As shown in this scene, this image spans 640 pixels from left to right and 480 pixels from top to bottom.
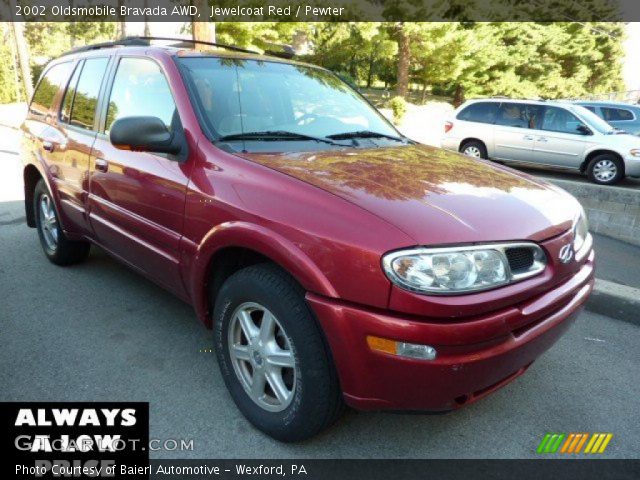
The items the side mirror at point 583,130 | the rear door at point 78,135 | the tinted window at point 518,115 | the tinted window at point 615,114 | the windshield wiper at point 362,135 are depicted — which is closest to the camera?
the windshield wiper at point 362,135

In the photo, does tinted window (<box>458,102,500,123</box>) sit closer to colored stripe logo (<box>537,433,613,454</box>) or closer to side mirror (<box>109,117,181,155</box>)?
colored stripe logo (<box>537,433,613,454</box>)

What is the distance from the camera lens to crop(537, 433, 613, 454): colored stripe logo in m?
2.40

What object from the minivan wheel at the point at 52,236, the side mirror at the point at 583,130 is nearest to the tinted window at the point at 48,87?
the minivan wheel at the point at 52,236

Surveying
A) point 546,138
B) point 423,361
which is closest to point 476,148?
point 546,138

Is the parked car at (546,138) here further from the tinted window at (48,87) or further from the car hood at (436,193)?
the tinted window at (48,87)

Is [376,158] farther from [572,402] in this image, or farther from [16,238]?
[16,238]

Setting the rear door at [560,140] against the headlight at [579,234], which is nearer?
the headlight at [579,234]

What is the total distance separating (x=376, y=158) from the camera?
8.79 feet

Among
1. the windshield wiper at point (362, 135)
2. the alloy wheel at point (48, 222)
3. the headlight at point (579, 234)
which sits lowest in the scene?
the alloy wheel at point (48, 222)

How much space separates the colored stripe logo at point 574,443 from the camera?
240 cm

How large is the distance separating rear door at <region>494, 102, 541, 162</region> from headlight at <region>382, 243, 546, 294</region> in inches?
403

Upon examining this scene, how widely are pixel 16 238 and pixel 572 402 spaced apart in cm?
543

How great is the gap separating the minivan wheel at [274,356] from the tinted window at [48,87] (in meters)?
2.94

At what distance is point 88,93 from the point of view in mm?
3689
